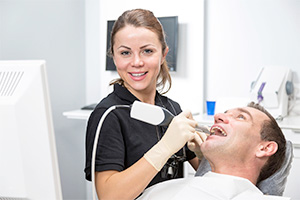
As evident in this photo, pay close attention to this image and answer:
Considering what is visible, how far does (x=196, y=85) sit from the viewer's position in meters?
3.00

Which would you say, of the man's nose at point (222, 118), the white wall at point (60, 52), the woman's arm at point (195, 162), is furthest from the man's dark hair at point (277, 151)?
the white wall at point (60, 52)

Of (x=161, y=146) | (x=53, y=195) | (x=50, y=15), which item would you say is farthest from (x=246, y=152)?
(x=50, y=15)

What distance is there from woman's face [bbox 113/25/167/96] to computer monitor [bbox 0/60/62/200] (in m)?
0.61

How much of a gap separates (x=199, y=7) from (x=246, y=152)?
175cm

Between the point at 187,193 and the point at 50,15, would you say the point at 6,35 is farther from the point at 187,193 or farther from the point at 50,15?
the point at 187,193

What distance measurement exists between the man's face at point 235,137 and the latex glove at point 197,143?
0.03 metres

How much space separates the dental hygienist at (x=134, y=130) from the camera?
3.64 ft

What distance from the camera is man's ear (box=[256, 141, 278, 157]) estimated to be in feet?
4.71

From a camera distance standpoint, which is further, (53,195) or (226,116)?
(226,116)

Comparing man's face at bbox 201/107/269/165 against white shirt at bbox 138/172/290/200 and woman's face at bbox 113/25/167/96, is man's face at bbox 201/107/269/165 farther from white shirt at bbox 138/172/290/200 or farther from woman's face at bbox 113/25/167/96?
woman's face at bbox 113/25/167/96

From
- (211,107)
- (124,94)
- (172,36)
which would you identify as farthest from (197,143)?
(172,36)

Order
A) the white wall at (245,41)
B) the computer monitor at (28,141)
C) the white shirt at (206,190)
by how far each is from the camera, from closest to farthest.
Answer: the computer monitor at (28,141) < the white shirt at (206,190) < the white wall at (245,41)

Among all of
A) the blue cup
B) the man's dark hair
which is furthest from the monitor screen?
the man's dark hair

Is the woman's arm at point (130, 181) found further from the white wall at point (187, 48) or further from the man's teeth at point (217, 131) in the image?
the white wall at point (187, 48)
